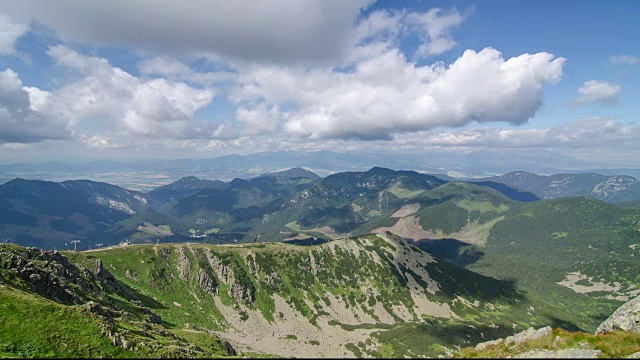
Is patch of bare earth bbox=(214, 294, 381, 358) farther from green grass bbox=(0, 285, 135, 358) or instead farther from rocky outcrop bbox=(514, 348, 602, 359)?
rocky outcrop bbox=(514, 348, 602, 359)

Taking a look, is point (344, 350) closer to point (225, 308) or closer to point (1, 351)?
point (225, 308)

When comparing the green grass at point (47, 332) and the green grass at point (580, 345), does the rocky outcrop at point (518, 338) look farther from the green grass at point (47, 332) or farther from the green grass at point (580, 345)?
the green grass at point (47, 332)

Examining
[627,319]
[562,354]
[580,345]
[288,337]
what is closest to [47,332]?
[562,354]

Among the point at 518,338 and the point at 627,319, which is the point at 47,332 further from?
the point at 627,319

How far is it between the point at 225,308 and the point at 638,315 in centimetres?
19648

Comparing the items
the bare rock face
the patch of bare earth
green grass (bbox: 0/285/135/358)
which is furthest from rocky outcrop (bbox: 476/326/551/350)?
the patch of bare earth

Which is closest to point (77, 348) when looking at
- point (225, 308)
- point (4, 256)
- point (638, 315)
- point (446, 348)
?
point (4, 256)

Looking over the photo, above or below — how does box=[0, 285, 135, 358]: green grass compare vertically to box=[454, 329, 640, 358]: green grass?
below

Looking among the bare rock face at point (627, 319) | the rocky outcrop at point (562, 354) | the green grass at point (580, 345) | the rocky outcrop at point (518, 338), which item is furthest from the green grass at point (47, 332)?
the bare rock face at point (627, 319)

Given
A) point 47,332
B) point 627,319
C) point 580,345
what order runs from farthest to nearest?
point 47,332, point 627,319, point 580,345

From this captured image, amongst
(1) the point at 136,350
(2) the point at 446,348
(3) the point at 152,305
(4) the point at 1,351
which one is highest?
(4) the point at 1,351

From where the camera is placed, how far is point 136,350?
45.4 m

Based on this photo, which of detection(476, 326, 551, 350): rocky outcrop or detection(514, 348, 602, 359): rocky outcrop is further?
detection(476, 326, 551, 350): rocky outcrop

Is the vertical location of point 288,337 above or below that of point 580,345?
below
